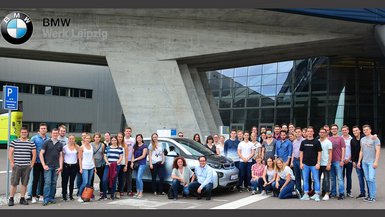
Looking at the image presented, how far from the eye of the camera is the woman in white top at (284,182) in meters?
9.16

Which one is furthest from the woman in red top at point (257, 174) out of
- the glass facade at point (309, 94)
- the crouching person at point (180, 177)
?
the glass facade at point (309, 94)

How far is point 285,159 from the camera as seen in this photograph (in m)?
10.1

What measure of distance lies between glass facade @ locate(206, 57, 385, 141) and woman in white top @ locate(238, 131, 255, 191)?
85.4ft

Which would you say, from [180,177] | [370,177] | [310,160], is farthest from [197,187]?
[370,177]

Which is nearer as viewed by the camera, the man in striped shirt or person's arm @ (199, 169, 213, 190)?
the man in striped shirt

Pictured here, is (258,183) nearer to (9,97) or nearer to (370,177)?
(370,177)

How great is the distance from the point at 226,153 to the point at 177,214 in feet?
13.3

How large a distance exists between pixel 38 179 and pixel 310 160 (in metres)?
6.51

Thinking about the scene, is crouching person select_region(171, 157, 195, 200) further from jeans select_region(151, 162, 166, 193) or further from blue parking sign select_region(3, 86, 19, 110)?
blue parking sign select_region(3, 86, 19, 110)

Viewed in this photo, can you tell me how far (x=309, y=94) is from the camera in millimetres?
36281

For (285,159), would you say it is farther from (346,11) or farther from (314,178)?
(346,11)

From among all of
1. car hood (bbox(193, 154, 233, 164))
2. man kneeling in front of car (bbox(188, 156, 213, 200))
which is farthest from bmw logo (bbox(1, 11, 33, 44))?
man kneeling in front of car (bbox(188, 156, 213, 200))

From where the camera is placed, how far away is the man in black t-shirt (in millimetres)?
9055

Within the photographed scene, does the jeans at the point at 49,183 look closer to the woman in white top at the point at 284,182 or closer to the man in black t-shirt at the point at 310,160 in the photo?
the woman in white top at the point at 284,182
